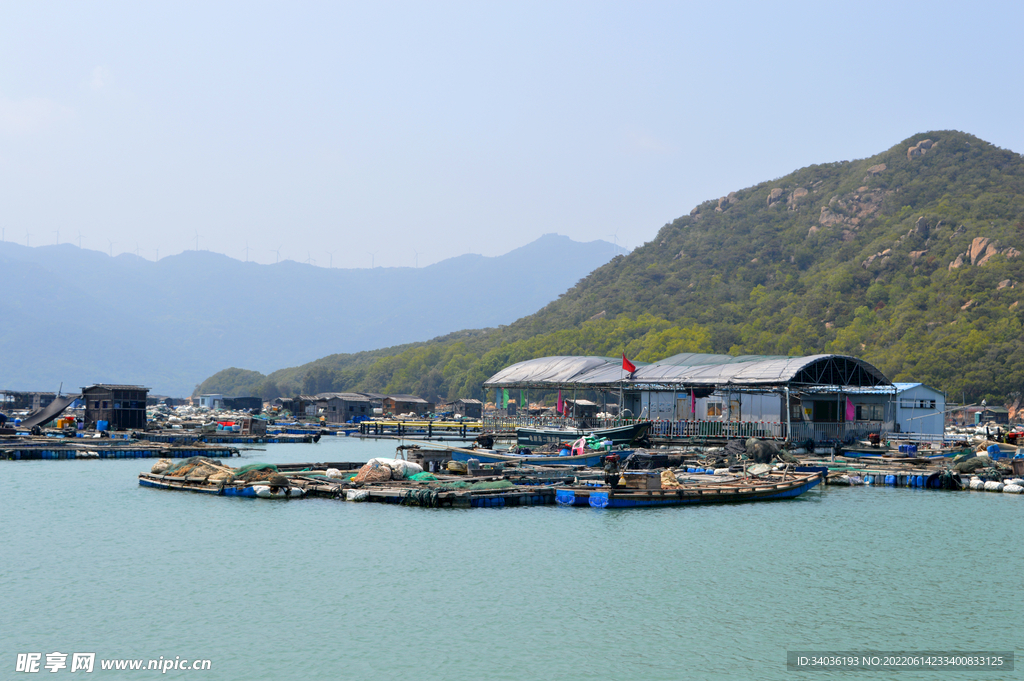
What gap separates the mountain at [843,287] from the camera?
114 m

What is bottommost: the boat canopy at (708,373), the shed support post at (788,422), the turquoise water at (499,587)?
the turquoise water at (499,587)

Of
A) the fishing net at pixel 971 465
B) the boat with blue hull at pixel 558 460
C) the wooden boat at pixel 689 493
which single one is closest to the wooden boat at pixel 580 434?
the boat with blue hull at pixel 558 460

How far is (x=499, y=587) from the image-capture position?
20.9 m

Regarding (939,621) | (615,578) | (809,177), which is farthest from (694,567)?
(809,177)

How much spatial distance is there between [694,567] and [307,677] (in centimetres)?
1215

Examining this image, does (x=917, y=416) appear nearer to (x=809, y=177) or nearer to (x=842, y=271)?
(x=842, y=271)

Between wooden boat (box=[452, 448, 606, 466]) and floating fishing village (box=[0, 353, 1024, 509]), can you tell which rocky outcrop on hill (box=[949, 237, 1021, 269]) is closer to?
floating fishing village (box=[0, 353, 1024, 509])

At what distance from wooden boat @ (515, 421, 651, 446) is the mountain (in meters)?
70.1

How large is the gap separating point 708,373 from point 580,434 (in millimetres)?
9504

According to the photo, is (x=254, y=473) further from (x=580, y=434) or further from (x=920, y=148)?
(x=920, y=148)

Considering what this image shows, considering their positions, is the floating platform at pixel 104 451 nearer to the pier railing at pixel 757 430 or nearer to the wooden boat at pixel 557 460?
the wooden boat at pixel 557 460

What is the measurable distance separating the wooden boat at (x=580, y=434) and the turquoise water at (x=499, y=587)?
1761cm

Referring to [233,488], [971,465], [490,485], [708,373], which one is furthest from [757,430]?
[233,488]

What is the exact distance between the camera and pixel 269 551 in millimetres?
24453
